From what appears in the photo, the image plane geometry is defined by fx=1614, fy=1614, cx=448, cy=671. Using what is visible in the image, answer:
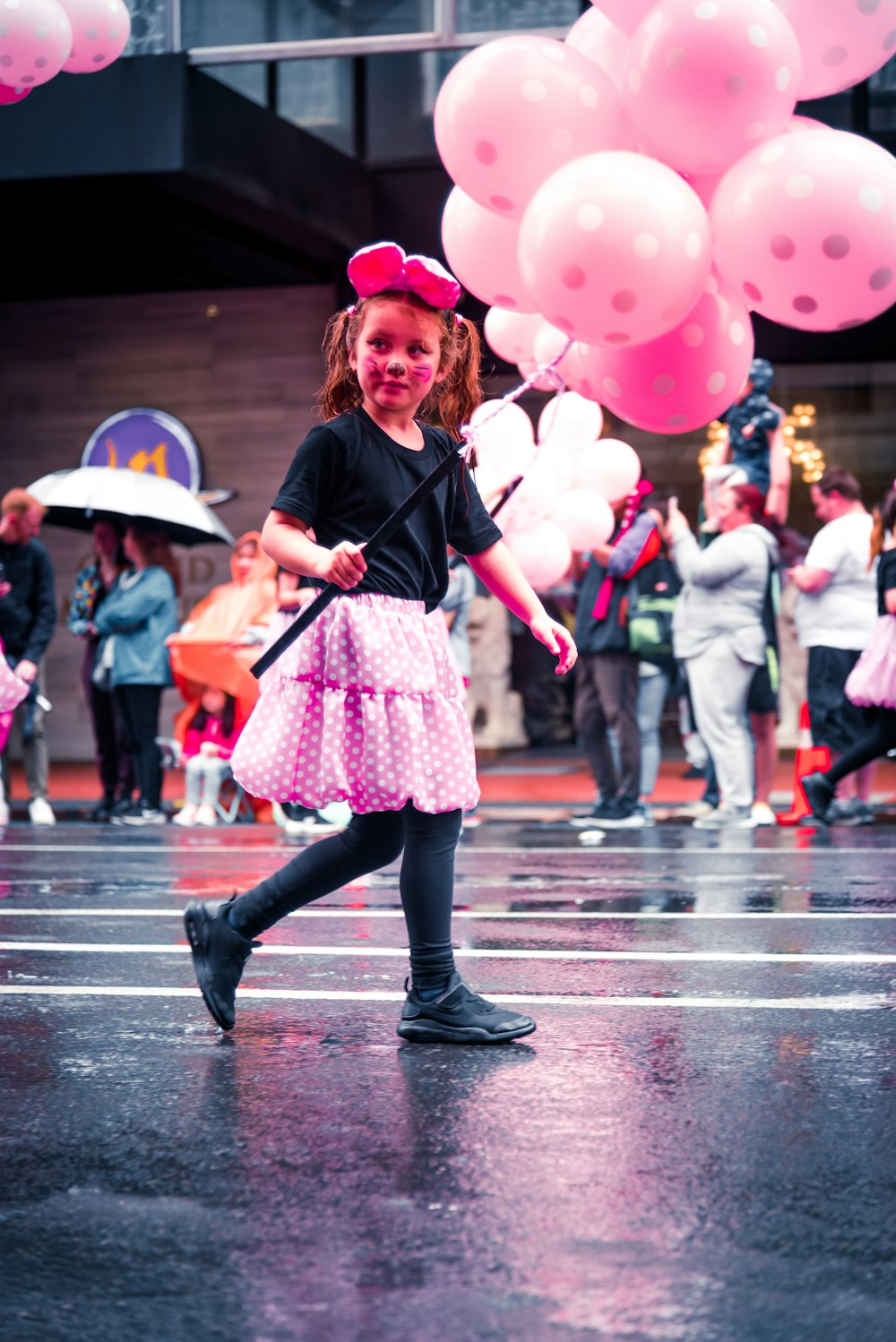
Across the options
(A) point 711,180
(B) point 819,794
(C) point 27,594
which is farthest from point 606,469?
(C) point 27,594

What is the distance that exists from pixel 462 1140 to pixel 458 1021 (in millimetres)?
825

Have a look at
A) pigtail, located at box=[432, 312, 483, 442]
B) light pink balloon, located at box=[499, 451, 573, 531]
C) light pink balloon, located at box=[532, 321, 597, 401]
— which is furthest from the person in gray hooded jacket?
pigtail, located at box=[432, 312, 483, 442]

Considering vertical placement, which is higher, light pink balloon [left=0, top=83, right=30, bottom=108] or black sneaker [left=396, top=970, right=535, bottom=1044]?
light pink balloon [left=0, top=83, right=30, bottom=108]

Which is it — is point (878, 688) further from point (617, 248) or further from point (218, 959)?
point (218, 959)

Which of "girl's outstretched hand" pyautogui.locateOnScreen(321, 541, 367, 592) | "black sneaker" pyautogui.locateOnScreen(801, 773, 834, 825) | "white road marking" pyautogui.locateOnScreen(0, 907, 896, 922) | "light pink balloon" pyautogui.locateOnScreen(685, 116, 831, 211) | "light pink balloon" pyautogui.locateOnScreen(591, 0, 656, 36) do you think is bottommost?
"white road marking" pyautogui.locateOnScreen(0, 907, 896, 922)

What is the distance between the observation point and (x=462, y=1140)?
2.94 m

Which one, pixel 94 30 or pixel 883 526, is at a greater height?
pixel 94 30

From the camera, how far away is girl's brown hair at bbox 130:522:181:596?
10.7 meters

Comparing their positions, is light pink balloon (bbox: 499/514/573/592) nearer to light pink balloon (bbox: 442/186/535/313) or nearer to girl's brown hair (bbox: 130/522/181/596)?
light pink balloon (bbox: 442/186/535/313)

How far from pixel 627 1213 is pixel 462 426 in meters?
2.15

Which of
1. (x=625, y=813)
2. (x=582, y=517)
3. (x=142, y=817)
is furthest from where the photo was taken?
(x=142, y=817)

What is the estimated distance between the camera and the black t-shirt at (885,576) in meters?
8.77

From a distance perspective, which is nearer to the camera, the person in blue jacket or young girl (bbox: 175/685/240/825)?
young girl (bbox: 175/685/240/825)

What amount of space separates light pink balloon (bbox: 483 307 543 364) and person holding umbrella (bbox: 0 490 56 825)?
11.9 ft
